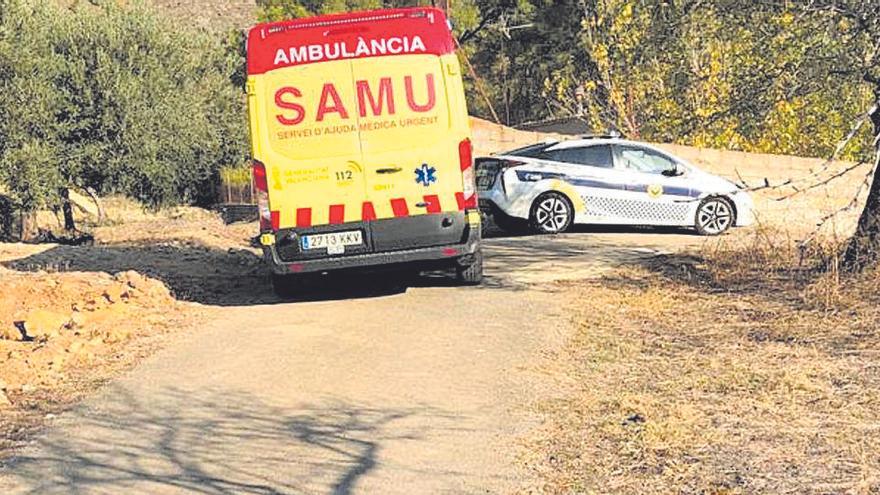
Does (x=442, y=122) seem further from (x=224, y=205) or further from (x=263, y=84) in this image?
(x=224, y=205)

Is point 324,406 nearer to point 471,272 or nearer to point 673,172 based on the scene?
point 471,272

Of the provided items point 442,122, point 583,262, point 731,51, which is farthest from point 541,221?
point 442,122

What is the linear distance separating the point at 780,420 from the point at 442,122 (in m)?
5.02

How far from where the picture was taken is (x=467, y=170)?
10484 millimetres

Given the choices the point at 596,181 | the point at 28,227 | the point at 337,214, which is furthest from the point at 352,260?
the point at 28,227

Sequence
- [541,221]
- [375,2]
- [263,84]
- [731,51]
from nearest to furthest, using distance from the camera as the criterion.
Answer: [263,84], [731,51], [541,221], [375,2]

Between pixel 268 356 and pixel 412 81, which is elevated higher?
pixel 412 81

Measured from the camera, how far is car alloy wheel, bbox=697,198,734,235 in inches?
667

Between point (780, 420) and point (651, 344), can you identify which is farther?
point (651, 344)

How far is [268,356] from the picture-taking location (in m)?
8.47

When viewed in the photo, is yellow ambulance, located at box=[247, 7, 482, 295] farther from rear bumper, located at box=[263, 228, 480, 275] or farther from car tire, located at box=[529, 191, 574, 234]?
car tire, located at box=[529, 191, 574, 234]

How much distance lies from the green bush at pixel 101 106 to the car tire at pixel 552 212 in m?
7.36

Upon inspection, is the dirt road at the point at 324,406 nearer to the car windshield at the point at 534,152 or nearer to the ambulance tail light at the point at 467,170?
the ambulance tail light at the point at 467,170

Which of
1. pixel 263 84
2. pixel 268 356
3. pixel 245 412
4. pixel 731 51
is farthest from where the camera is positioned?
pixel 731 51
